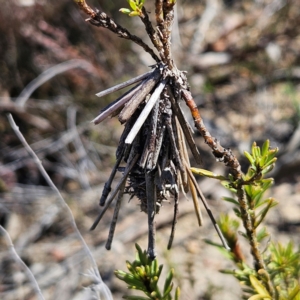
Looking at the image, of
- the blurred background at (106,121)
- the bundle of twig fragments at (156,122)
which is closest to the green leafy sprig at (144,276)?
the bundle of twig fragments at (156,122)

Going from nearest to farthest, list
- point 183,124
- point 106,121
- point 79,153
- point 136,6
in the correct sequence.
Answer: point 136,6, point 183,124, point 79,153, point 106,121

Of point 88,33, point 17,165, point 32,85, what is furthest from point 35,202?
point 88,33

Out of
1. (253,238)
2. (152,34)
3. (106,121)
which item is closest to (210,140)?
(152,34)

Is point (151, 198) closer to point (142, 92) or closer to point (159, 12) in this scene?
point (142, 92)

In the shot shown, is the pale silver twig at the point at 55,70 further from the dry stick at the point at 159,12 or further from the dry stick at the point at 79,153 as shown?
the dry stick at the point at 159,12

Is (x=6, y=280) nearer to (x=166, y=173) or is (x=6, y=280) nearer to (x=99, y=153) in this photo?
(x=99, y=153)

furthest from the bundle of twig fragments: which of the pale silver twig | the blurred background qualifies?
the pale silver twig
